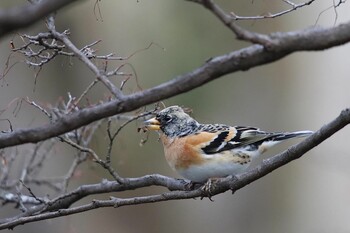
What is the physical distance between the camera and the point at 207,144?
117 inches

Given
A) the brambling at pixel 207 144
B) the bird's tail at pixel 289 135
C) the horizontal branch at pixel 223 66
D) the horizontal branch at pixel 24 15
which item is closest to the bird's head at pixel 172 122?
the brambling at pixel 207 144

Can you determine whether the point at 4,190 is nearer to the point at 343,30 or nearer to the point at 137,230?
the point at 343,30

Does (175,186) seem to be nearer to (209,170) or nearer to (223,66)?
(209,170)

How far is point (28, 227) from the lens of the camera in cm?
649

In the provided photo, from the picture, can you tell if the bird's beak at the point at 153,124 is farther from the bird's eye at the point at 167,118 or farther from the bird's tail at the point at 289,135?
the bird's tail at the point at 289,135

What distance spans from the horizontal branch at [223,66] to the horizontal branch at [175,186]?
54cm

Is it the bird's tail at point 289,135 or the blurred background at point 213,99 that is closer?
the bird's tail at point 289,135

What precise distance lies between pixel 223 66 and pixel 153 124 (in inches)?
57.7

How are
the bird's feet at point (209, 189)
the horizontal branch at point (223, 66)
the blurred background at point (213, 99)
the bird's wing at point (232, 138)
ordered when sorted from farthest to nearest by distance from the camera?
the blurred background at point (213, 99) → the bird's wing at point (232, 138) → the bird's feet at point (209, 189) → the horizontal branch at point (223, 66)

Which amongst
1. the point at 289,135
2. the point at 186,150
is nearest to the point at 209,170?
the point at 186,150

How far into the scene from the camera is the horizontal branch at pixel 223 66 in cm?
157

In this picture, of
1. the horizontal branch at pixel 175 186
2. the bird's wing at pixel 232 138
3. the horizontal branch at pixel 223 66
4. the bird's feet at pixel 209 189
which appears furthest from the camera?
the bird's wing at pixel 232 138

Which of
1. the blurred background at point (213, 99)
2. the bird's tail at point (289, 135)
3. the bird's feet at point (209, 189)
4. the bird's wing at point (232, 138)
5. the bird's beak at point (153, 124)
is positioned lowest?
the bird's feet at point (209, 189)

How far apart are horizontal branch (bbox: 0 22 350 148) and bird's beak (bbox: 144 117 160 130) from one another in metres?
1.27
